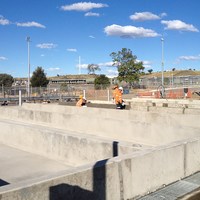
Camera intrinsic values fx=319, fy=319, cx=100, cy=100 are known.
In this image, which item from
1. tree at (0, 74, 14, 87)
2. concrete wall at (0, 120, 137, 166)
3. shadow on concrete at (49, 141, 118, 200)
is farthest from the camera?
tree at (0, 74, 14, 87)

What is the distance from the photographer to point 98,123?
12.5 meters

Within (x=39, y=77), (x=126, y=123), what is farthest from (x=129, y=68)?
(x=126, y=123)

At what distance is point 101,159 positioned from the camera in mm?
7703

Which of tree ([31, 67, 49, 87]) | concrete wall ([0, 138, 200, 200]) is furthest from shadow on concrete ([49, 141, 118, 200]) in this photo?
tree ([31, 67, 49, 87])

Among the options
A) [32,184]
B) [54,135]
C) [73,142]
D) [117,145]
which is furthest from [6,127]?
[32,184]

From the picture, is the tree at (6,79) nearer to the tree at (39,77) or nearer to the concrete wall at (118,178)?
the tree at (39,77)

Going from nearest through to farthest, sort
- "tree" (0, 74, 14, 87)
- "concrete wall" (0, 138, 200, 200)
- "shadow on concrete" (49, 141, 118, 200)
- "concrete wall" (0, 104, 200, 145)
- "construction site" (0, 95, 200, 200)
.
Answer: "concrete wall" (0, 138, 200, 200) → "shadow on concrete" (49, 141, 118, 200) → "construction site" (0, 95, 200, 200) → "concrete wall" (0, 104, 200, 145) → "tree" (0, 74, 14, 87)

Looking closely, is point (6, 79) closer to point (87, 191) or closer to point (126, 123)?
point (126, 123)

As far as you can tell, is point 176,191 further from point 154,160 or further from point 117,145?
point 117,145

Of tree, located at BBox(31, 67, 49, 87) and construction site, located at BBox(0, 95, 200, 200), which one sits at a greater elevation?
tree, located at BBox(31, 67, 49, 87)

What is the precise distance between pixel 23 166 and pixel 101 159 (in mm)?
2667

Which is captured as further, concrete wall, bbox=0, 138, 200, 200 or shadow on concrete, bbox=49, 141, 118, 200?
shadow on concrete, bbox=49, 141, 118, 200

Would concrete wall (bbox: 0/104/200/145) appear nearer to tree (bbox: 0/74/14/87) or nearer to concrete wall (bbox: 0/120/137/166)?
concrete wall (bbox: 0/120/137/166)

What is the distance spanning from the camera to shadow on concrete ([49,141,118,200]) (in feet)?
13.4
